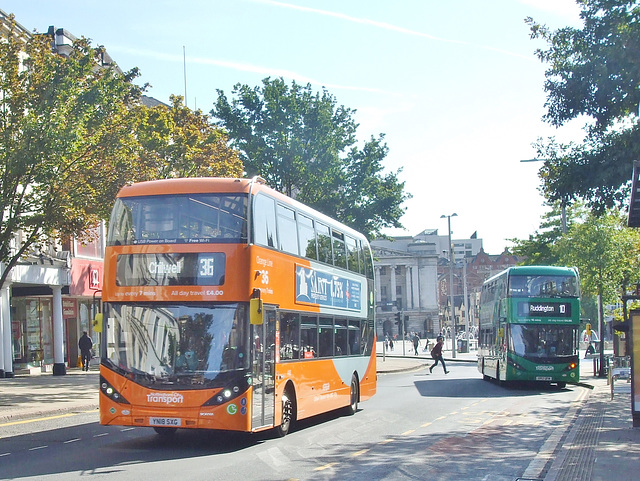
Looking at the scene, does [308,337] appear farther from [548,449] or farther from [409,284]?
[409,284]

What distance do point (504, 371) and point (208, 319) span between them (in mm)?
17880

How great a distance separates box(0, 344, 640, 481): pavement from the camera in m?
10.8

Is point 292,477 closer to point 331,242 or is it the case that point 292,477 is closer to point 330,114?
point 331,242

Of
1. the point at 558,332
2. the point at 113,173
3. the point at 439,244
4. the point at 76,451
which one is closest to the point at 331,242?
the point at 76,451

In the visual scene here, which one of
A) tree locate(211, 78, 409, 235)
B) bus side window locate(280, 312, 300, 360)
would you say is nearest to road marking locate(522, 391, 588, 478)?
bus side window locate(280, 312, 300, 360)

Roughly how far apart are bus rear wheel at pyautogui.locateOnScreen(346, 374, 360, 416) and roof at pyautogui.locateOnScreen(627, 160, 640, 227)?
7.72 m

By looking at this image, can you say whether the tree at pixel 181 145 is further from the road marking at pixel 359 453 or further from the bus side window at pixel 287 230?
the road marking at pixel 359 453

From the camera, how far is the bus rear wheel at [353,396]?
19.7 metres

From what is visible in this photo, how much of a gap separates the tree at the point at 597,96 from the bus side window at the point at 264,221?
8994 mm

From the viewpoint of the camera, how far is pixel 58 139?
20.7 metres

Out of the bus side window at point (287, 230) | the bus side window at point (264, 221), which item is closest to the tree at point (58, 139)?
the bus side window at point (287, 230)

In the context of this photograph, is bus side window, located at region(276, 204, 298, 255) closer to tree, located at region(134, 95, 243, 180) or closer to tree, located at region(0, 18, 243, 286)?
tree, located at region(0, 18, 243, 286)

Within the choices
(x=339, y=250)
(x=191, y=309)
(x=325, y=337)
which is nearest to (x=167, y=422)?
(x=191, y=309)

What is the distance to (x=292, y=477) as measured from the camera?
415 inches
